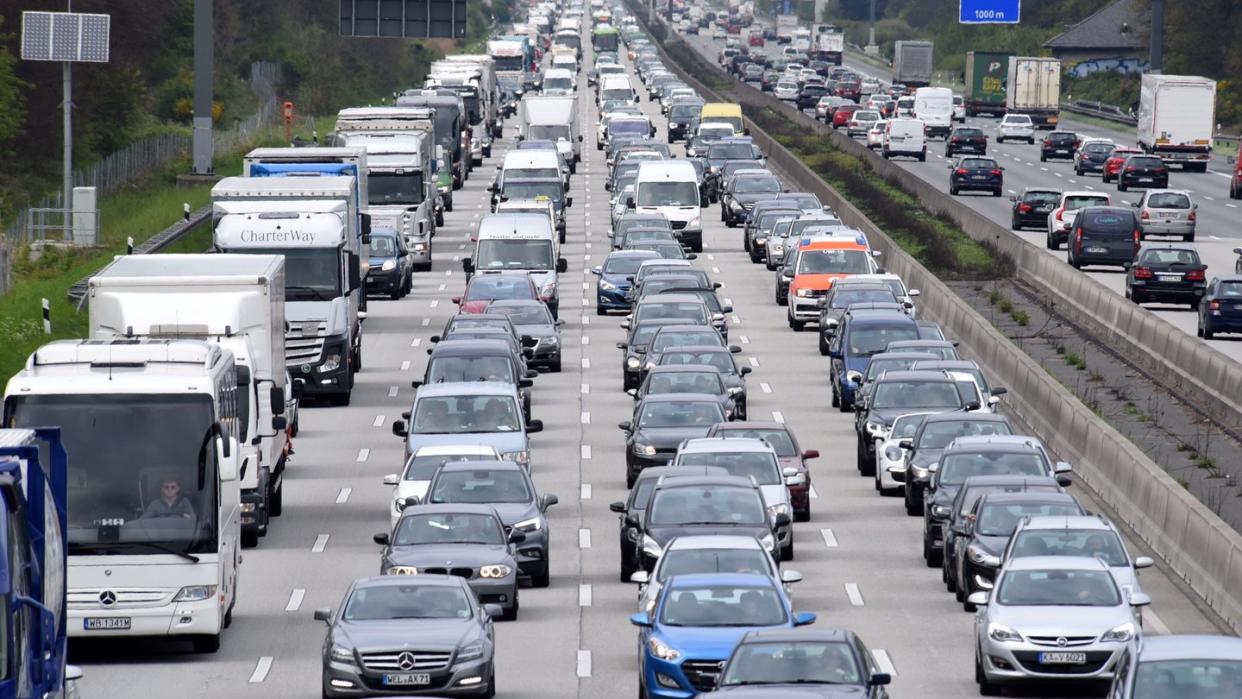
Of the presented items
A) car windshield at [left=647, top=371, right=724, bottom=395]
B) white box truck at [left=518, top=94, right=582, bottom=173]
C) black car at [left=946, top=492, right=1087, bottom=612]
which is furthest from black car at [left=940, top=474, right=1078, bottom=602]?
white box truck at [left=518, top=94, right=582, bottom=173]

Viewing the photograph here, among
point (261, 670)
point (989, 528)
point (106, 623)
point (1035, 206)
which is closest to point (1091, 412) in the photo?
point (989, 528)

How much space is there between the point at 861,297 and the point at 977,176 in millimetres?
33817

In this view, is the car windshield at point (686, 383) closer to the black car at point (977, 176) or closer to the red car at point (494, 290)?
the red car at point (494, 290)

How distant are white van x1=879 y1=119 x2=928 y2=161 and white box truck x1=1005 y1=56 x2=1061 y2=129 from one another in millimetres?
18744

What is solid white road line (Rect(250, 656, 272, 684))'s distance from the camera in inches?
872

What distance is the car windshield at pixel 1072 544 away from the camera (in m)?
23.2

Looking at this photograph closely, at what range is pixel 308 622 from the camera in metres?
24.9

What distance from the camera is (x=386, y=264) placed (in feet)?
180

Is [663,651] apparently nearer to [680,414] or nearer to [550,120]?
[680,414]

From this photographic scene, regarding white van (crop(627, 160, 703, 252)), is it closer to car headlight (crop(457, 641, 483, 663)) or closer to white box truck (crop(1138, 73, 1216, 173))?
white box truck (crop(1138, 73, 1216, 173))

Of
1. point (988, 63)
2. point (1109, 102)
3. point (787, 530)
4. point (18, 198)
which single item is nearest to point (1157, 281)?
point (787, 530)

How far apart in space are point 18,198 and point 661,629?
58.5m

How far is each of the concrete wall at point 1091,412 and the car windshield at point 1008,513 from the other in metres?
1.63

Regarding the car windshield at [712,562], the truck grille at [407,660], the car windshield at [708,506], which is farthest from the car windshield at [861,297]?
the truck grille at [407,660]
